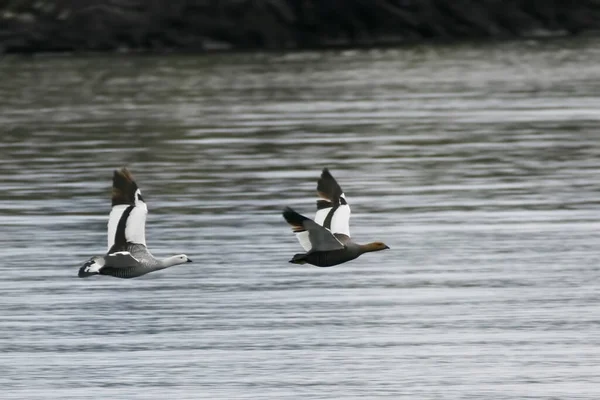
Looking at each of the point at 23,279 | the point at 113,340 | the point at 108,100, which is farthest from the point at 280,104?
the point at 113,340

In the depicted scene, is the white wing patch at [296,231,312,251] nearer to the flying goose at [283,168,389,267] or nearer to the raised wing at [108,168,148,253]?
the flying goose at [283,168,389,267]

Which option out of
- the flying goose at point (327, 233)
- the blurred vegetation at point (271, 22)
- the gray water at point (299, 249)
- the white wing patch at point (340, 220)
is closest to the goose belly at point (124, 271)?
the gray water at point (299, 249)

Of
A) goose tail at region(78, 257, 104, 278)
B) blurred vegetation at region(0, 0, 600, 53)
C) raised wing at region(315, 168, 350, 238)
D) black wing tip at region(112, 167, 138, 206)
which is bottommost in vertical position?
blurred vegetation at region(0, 0, 600, 53)

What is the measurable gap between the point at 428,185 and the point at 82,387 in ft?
29.7

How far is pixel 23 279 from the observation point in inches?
563

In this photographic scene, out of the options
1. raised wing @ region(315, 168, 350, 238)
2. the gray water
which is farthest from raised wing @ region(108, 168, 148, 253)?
raised wing @ region(315, 168, 350, 238)

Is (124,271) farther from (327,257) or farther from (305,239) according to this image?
(327,257)

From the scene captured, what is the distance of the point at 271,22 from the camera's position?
54.1 metres

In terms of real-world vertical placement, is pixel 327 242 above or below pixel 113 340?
above

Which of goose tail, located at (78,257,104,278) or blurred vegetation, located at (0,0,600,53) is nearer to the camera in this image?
goose tail, located at (78,257,104,278)

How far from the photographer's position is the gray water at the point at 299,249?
36.6 ft

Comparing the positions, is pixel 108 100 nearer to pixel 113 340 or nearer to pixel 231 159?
pixel 231 159

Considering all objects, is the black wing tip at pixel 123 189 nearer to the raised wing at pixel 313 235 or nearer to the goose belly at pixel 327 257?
the raised wing at pixel 313 235

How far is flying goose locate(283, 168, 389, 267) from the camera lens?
11.1 m
